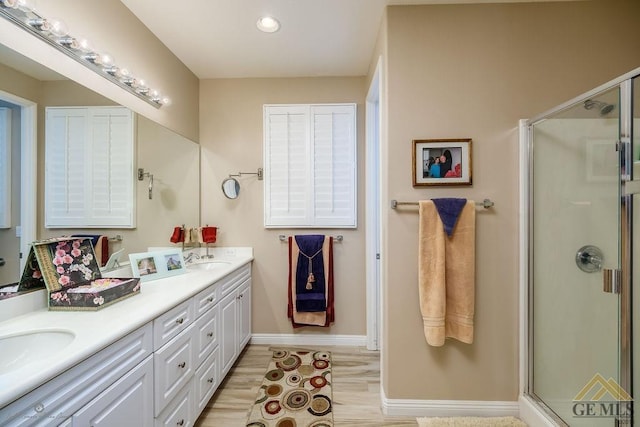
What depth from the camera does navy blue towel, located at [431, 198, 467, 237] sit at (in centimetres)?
160

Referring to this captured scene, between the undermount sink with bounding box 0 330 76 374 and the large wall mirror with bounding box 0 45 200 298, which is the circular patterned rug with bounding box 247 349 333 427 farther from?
the large wall mirror with bounding box 0 45 200 298

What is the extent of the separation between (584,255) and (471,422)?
3.86ft

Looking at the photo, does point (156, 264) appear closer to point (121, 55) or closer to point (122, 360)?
point (122, 360)

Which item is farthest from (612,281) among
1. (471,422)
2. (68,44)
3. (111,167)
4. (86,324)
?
(68,44)

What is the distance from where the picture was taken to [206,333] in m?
1.67

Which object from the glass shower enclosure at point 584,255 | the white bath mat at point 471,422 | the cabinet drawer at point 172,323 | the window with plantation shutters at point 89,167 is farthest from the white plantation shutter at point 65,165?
the glass shower enclosure at point 584,255

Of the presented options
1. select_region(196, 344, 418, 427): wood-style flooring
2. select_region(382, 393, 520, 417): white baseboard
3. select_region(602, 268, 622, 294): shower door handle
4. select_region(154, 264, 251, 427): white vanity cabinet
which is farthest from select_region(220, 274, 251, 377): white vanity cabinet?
select_region(602, 268, 622, 294): shower door handle

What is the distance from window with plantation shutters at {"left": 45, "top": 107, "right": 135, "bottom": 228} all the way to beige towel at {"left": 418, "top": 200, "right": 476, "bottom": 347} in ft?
6.14

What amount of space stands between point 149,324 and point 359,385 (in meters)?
1.55

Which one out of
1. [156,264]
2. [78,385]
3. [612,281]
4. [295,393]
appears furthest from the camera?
[295,393]

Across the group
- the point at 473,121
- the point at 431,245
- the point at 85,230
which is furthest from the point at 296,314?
the point at 473,121

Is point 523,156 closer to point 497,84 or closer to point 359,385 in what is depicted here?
point 497,84

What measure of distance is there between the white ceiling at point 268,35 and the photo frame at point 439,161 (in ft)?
2.90

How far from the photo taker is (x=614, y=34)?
5.45 feet
